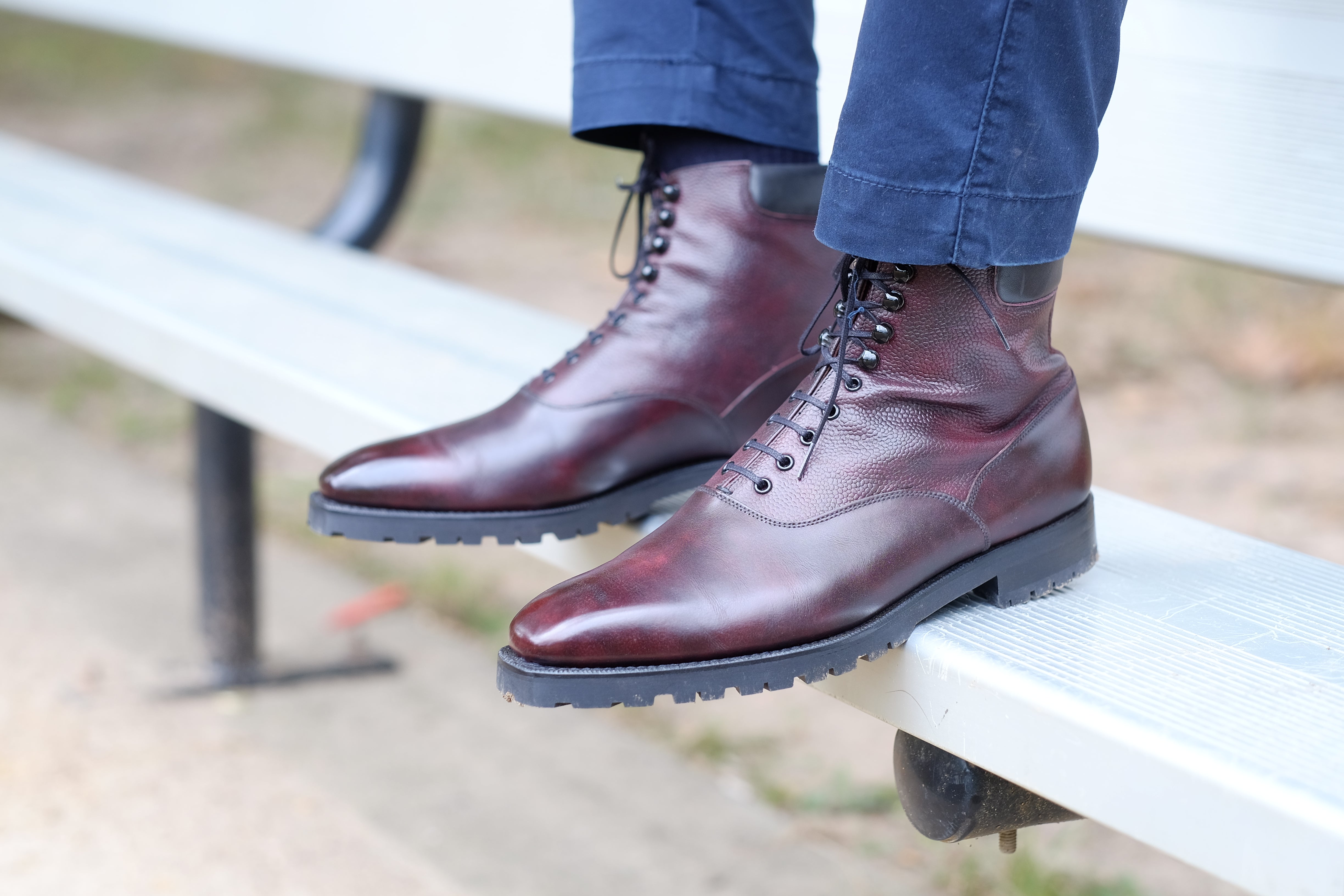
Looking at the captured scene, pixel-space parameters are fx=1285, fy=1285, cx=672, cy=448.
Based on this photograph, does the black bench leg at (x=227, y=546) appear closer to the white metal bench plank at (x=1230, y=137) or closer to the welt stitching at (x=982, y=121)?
the white metal bench plank at (x=1230, y=137)

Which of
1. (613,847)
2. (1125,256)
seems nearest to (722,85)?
(613,847)

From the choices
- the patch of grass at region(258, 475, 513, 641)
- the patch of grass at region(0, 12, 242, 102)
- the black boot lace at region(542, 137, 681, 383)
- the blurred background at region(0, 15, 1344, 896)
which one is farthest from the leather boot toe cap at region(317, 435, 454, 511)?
the patch of grass at region(0, 12, 242, 102)

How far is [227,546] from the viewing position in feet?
5.73

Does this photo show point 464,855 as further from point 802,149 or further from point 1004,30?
point 1004,30

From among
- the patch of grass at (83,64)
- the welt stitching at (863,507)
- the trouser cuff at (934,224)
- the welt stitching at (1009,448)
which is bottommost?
the patch of grass at (83,64)

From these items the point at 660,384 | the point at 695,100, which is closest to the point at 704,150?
the point at 695,100

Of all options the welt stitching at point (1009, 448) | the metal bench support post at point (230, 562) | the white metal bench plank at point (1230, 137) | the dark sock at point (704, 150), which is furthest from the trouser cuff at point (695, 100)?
the metal bench support post at point (230, 562)

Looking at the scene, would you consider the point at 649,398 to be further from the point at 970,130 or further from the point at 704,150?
the point at 970,130

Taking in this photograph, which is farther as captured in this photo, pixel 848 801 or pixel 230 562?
pixel 230 562

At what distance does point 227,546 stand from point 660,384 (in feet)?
3.43

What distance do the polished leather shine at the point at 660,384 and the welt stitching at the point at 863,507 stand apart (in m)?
0.13

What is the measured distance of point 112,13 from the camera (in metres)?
2.52

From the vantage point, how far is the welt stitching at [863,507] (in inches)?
29.3

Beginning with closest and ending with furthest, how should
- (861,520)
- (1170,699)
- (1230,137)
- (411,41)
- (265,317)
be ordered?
(1170,699) → (861,520) → (1230,137) → (265,317) → (411,41)
